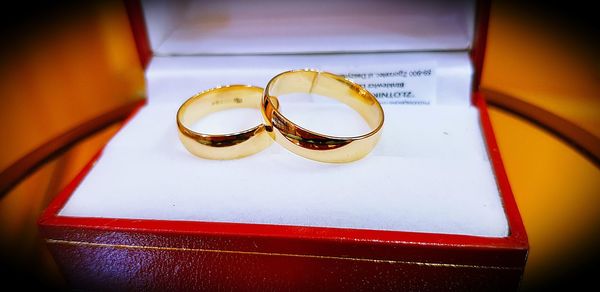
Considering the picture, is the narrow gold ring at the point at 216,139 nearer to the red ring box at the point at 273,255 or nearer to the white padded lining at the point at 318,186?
the white padded lining at the point at 318,186

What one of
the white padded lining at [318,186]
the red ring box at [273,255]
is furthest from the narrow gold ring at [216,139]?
the red ring box at [273,255]

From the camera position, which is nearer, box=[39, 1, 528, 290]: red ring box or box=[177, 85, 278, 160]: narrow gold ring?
box=[39, 1, 528, 290]: red ring box

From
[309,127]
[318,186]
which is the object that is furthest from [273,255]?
[309,127]

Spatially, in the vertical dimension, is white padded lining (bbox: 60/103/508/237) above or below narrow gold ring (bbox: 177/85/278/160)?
below

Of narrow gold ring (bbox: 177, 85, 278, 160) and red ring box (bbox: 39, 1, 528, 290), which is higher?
narrow gold ring (bbox: 177, 85, 278, 160)

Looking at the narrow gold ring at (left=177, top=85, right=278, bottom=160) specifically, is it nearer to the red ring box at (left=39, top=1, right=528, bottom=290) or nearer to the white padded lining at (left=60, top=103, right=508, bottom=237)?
the white padded lining at (left=60, top=103, right=508, bottom=237)

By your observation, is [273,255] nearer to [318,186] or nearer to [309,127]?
[318,186]

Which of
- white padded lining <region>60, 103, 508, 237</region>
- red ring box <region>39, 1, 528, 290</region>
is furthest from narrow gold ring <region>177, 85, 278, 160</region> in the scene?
red ring box <region>39, 1, 528, 290</region>

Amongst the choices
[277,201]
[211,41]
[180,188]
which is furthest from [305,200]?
[211,41]
